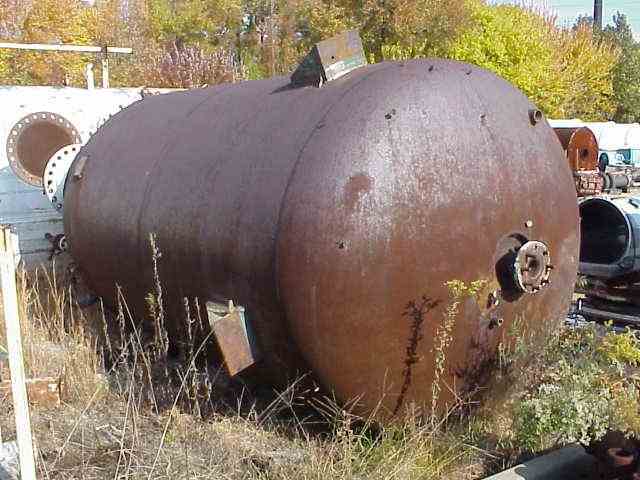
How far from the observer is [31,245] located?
6.84m

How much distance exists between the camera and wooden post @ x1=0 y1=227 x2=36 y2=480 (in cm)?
253

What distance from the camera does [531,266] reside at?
3455 millimetres

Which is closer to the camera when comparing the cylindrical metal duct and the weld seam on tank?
the weld seam on tank

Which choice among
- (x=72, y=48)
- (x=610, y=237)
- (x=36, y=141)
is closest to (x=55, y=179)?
(x=36, y=141)

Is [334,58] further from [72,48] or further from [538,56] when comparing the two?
[538,56]

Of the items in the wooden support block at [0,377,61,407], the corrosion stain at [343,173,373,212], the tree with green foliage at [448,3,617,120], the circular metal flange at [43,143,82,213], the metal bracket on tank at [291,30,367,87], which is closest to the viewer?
the corrosion stain at [343,173,373,212]

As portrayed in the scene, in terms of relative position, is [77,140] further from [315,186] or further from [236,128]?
[315,186]

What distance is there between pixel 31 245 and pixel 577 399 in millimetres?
5163

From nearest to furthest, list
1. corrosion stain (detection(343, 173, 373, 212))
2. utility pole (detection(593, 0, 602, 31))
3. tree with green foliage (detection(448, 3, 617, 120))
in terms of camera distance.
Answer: corrosion stain (detection(343, 173, 373, 212)) → tree with green foliage (detection(448, 3, 617, 120)) → utility pole (detection(593, 0, 602, 31))

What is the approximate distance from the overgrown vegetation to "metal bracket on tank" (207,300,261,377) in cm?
1392

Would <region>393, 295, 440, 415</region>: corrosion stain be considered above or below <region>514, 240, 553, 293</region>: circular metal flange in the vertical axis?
below

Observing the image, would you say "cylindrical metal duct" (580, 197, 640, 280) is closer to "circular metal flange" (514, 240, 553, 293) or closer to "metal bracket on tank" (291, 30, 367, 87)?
"circular metal flange" (514, 240, 553, 293)

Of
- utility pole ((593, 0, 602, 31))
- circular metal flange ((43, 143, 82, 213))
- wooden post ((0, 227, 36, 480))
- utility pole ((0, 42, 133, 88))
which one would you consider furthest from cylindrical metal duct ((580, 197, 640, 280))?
utility pole ((593, 0, 602, 31))

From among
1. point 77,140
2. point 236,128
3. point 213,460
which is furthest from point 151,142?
point 77,140
